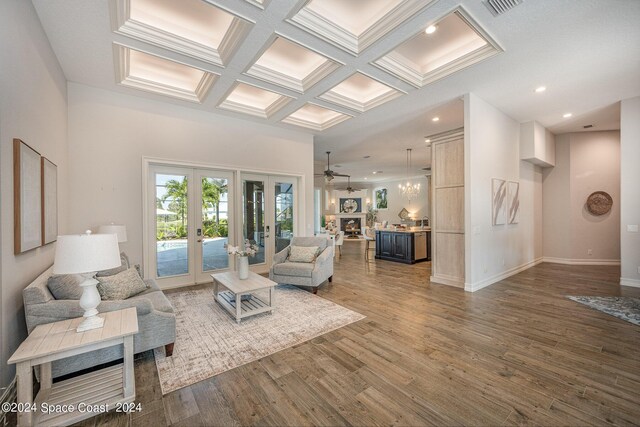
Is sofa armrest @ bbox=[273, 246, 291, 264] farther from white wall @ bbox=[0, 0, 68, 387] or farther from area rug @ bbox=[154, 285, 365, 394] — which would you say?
white wall @ bbox=[0, 0, 68, 387]

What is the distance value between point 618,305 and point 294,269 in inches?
190

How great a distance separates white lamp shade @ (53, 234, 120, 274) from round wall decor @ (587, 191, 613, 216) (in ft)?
31.9

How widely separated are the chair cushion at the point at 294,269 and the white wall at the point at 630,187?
19.1 ft

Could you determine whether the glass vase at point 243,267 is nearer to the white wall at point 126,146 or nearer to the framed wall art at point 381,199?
the white wall at point 126,146

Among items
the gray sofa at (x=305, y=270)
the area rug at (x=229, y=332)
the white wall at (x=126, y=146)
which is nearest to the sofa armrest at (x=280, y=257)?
the gray sofa at (x=305, y=270)

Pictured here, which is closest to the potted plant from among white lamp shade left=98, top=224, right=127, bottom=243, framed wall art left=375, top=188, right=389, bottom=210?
framed wall art left=375, top=188, right=389, bottom=210

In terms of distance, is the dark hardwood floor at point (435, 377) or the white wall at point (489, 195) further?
the white wall at point (489, 195)

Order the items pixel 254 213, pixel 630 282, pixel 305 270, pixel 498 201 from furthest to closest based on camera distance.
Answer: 1. pixel 254 213
2. pixel 498 201
3. pixel 630 282
4. pixel 305 270

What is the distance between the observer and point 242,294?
11.2 feet

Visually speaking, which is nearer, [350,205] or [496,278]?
[496,278]

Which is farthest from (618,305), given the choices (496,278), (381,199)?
(381,199)

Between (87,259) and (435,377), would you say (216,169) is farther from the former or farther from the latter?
(435,377)

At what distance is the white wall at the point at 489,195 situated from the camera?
4504mm

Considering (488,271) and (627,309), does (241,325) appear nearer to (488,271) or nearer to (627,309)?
(488,271)
